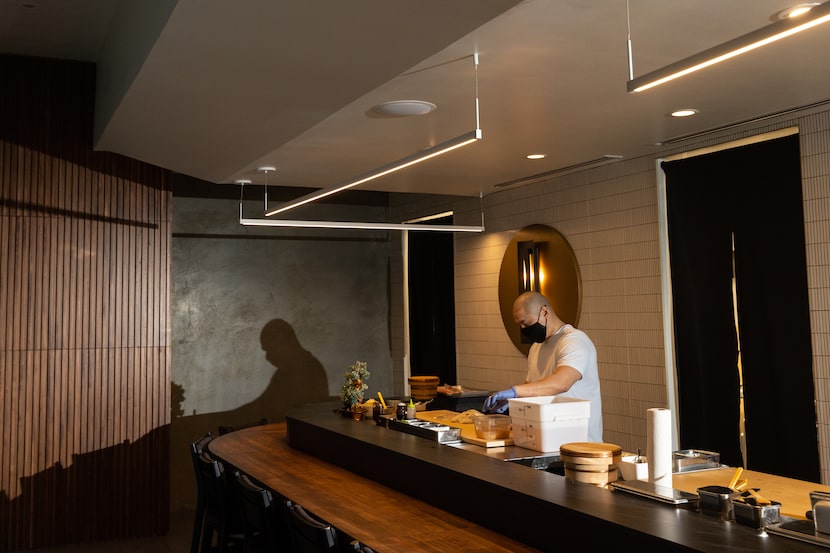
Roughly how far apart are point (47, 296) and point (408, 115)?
3382mm

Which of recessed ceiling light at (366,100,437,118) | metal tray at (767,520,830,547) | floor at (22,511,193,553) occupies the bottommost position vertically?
floor at (22,511,193,553)

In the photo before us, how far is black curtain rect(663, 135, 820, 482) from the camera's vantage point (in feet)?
15.4

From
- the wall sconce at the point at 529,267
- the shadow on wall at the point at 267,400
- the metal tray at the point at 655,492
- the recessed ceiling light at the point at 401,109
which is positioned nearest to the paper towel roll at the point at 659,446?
the metal tray at the point at 655,492

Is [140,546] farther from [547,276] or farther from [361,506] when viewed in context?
[547,276]

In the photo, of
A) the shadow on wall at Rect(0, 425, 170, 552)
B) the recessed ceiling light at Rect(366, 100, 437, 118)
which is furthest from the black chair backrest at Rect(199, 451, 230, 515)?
the recessed ceiling light at Rect(366, 100, 437, 118)

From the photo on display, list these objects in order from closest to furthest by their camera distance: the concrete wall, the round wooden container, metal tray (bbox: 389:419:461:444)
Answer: metal tray (bbox: 389:419:461:444) → the round wooden container → the concrete wall

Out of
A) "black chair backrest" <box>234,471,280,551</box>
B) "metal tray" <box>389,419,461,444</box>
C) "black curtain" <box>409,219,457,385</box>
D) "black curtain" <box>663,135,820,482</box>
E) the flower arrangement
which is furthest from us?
"black curtain" <box>409,219,457,385</box>

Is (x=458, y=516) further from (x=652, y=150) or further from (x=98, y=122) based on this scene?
(x=98, y=122)

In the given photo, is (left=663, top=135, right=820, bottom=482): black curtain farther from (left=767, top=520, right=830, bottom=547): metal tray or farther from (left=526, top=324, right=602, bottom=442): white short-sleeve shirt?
(left=767, top=520, right=830, bottom=547): metal tray

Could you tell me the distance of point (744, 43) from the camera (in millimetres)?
2254

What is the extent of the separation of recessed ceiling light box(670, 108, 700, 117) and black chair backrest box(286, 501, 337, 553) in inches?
131

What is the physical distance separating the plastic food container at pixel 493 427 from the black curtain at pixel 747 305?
7.14 feet

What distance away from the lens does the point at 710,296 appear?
5.27 meters

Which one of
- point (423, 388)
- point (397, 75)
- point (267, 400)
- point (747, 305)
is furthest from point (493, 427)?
point (267, 400)
